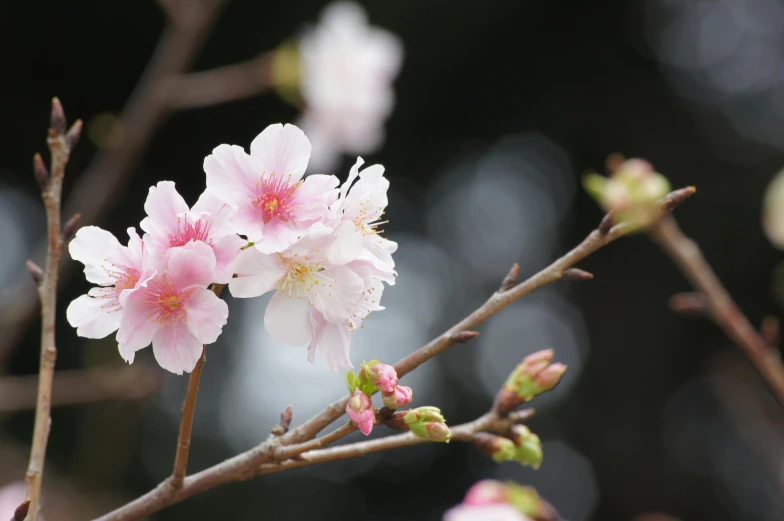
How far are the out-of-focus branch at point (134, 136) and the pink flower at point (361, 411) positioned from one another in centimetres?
104

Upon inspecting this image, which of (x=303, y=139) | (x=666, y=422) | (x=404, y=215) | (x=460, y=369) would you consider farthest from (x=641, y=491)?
(x=303, y=139)

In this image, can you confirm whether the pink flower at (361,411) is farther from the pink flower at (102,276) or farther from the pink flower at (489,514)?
the pink flower at (489,514)

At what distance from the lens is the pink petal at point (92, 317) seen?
56 cm

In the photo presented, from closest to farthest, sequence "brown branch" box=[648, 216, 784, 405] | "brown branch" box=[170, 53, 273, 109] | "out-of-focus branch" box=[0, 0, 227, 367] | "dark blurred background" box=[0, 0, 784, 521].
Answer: "brown branch" box=[648, 216, 784, 405] < "out-of-focus branch" box=[0, 0, 227, 367] < "brown branch" box=[170, 53, 273, 109] < "dark blurred background" box=[0, 0, 784, 521]

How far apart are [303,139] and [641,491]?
349 cm

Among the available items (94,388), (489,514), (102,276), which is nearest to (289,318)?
(102,276)

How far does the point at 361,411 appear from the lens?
0.51 m

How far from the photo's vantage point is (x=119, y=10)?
297cm

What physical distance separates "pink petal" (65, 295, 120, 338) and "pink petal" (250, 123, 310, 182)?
6.6 inches

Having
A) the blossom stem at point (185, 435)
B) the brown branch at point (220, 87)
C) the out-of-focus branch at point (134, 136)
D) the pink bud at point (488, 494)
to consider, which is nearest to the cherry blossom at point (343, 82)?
the brown branch at point (220, 87)

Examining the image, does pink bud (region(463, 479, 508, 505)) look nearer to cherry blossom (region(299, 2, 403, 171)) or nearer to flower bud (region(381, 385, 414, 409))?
flower bud (region(381, 385, 414, 409))

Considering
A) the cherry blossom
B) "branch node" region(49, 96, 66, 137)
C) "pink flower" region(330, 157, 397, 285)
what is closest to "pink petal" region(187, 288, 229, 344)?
"pink flower" region(330, 157, 397, 285)

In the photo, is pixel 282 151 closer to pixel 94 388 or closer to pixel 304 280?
pixel 304 280

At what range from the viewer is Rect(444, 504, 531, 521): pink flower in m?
0.90
